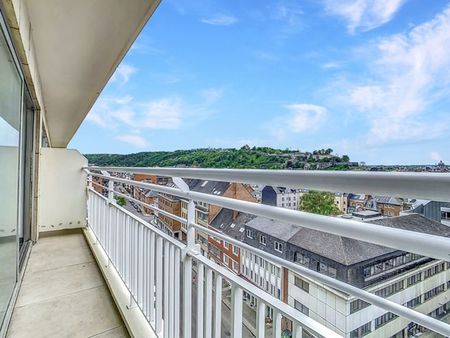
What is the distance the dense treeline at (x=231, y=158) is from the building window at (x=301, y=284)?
0.29 metres

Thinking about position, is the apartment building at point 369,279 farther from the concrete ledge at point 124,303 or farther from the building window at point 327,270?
the concrete ledge at point 124,303

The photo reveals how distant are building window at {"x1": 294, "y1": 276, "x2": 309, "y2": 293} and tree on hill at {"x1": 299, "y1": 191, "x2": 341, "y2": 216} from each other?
0.17 metres

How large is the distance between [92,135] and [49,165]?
1089mm

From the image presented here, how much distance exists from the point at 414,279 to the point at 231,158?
2.99ft

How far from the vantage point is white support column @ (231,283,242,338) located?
2.70ft

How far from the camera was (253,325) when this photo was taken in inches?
32.0

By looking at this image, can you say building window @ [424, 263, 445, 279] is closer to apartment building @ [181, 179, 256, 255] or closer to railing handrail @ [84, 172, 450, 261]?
railing handrail @ [84, 172, 450, 261]

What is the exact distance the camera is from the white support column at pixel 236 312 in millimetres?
824

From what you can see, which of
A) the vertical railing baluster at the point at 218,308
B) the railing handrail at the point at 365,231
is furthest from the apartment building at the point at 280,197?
the vertical railing baluster at the point at 218,308

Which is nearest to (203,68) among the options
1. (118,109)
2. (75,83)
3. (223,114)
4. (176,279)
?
(223,114)

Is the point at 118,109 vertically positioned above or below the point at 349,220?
above

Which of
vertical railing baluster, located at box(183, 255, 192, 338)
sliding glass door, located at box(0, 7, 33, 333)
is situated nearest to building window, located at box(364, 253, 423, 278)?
vertical railing baluster, located at box(183, 255, 192, 338)

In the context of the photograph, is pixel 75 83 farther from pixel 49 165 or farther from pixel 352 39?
pixel 352 39

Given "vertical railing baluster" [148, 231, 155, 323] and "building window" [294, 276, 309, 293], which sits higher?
"building window" [294, 276, 309, 293]
